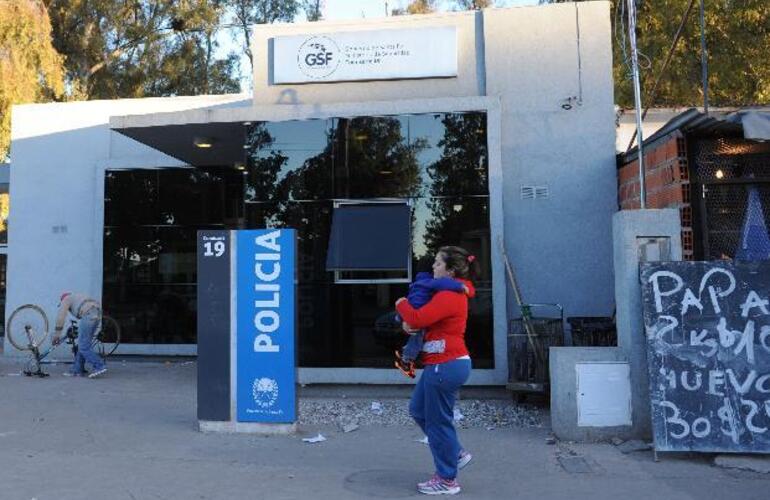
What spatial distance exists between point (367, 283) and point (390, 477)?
356 cm

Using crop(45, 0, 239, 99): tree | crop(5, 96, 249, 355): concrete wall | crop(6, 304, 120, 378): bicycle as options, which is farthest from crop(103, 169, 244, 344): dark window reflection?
crop(45, 0, 239, 99): tree

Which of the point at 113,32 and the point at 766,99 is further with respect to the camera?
the point at 113,32

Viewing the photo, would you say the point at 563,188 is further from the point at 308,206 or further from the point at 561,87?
the point at 308,206

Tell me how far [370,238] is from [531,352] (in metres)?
2.50

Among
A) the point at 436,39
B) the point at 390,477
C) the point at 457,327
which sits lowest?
the point at 390,477

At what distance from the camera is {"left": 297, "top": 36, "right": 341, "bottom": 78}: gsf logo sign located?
980cm

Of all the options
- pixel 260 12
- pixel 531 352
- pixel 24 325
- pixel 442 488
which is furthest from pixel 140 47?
pixel 442 488

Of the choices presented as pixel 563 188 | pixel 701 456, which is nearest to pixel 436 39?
pixel 563 188

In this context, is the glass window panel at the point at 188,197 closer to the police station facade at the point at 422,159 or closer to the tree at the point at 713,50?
the police station facade at the point at 422,159

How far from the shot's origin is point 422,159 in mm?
8930

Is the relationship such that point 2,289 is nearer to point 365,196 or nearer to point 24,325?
point 24,325

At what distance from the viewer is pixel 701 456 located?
583 centimetres

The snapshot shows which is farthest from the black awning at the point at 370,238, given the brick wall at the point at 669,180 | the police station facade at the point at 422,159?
the brick wall at the point at 669,180

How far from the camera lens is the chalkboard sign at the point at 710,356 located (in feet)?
18.6
